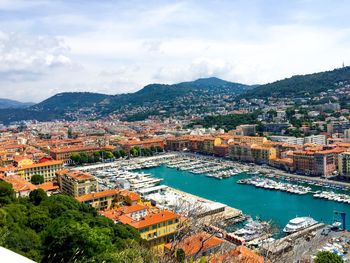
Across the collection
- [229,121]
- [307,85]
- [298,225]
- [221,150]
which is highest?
[307,85]

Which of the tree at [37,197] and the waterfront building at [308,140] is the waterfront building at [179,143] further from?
the tree at [37,197]

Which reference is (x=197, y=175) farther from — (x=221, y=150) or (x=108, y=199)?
(x=108, y=199)

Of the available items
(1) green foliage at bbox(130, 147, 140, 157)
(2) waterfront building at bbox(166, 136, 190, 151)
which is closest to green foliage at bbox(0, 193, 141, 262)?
(1) green foliage at bbox(130, 147, 140, 157)

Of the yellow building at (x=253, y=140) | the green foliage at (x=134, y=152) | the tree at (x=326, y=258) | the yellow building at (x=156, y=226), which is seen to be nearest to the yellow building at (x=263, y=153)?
the yellow building at (x=253, y=140)

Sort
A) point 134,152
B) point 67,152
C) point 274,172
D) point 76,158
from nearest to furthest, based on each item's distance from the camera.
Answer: point 274,172 → point 76,158 → point 67,152 → point 134,152

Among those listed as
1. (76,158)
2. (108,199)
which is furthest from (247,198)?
(76,158)

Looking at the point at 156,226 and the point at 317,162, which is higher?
the point at 156,226

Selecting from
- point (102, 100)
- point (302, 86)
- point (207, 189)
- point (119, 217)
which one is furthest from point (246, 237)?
point (102, 100)

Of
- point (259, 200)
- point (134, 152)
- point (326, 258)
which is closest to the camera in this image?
point (326, 258)

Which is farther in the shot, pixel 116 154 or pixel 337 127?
pixel 337 127
